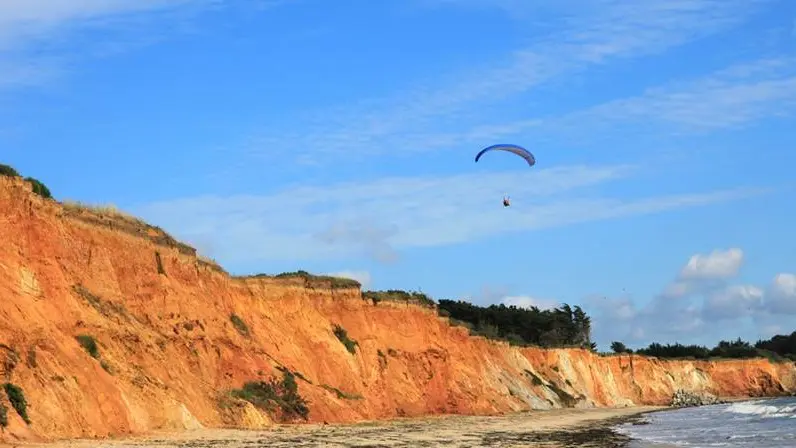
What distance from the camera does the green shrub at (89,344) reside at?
2834 centimetres

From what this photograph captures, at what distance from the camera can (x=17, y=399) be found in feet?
75.0

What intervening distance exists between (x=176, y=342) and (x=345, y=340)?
16.4m

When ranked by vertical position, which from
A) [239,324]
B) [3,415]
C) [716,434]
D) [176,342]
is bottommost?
[716,434]

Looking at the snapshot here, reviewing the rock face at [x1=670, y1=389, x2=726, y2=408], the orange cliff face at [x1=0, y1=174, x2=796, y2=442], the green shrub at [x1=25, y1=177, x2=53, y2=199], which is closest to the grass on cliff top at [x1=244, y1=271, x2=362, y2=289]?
the orange cliff face at [x1=0, y1=174, x2=796, y2=442]

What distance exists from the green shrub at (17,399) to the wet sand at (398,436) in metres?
1.27

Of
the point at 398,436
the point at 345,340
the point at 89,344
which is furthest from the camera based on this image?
the point at 345,340

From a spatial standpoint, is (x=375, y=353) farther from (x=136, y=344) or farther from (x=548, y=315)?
(x=548, y=315)

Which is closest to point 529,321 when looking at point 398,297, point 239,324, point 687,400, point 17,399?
point 687,400

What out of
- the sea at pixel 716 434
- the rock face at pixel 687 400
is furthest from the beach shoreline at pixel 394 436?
the rock face at pixel 687 400

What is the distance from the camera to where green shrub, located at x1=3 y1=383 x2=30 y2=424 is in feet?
74.6

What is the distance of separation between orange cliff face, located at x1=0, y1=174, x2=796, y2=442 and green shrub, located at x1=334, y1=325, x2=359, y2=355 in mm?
479

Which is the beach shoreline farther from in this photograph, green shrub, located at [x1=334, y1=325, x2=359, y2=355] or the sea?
green shrub, located at [x1=334, y1=325, x2=359, y2=355]

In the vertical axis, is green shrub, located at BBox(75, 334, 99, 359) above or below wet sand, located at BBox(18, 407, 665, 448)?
above

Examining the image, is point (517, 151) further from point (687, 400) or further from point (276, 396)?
point (687, 400)
